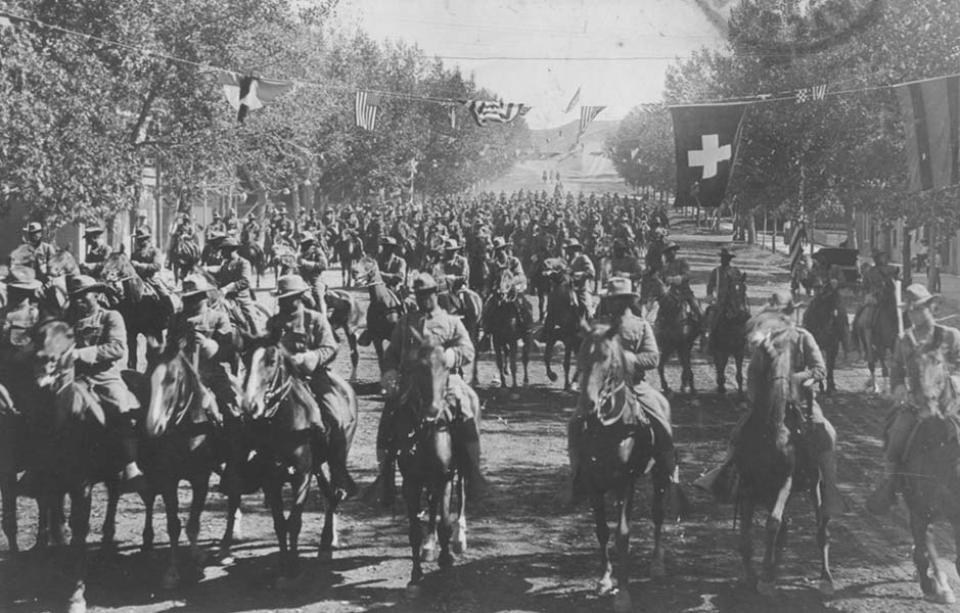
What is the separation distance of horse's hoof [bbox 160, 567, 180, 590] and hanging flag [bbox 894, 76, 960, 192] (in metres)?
12.4

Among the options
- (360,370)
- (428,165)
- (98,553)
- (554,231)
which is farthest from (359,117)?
(428,165)

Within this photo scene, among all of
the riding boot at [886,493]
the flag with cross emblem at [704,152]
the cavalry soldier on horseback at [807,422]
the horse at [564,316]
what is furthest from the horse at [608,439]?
the horse at [564,316]

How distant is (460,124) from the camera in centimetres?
7119

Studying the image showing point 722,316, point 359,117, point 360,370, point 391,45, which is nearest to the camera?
point 722,316

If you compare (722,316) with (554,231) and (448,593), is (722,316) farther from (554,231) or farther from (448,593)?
(554,231)

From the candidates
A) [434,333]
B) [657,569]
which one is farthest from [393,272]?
[657,569]

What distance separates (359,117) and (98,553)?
22.3 meters

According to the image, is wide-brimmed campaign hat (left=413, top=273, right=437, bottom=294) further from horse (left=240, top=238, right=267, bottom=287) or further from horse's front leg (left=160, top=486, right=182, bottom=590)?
horse (left=240, top=238, right=267, bottom=287)

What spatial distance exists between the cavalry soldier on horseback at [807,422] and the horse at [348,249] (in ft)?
80.7

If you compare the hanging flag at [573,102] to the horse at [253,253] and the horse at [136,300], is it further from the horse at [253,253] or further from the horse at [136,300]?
the horse at [136,300]

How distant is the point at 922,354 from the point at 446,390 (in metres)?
3.85

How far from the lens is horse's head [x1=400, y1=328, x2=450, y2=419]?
845 cm

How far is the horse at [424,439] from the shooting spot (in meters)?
8.46

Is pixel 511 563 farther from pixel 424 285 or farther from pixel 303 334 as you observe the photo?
pixel 303 334
